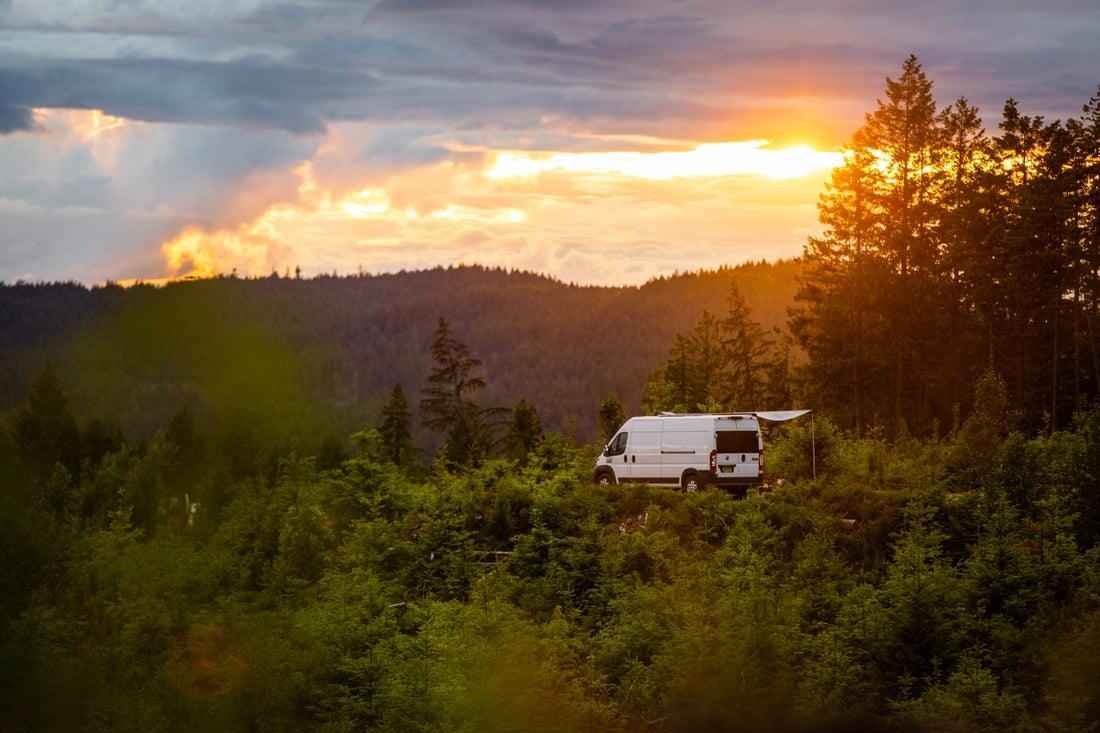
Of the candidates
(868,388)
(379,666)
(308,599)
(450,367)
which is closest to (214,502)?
(450,367)

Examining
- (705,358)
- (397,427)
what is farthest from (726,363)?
(397,427)

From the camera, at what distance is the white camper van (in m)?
32.5

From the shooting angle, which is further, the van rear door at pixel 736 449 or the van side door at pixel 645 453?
the van side door at pixel 645 453

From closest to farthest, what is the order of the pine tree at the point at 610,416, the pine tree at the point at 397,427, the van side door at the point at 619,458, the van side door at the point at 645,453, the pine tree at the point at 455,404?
1. the van side door at the point at 645,453
2. the van side door at the point at 619,458
3. the pine tree at the point at 610,416
4. the pine tree at the point at 455,404
5. the pine tree at the point at 397,427

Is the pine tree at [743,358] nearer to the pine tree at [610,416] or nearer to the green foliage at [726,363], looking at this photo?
the green foliage at [726,363]

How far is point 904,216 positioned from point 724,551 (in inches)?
1356

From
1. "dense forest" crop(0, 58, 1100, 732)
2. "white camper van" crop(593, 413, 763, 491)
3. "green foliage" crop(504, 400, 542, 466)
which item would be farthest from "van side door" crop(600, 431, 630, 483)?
"green foliage" crop(504, 400, 542, 466)

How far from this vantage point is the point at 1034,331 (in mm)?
54375

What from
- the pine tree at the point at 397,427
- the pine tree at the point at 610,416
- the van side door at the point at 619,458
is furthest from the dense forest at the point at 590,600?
the pine tree at the point at 397,427

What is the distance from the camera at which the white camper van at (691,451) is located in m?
32.5

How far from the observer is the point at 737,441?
3247 centimetres

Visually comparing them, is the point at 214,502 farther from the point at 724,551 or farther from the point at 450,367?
the point at 724,551

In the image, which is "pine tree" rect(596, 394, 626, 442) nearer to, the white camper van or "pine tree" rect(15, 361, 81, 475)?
the white camper van

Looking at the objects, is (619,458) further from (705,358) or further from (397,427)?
(397,427)
